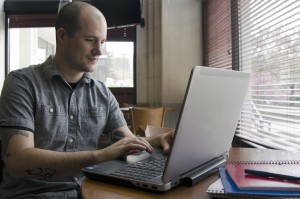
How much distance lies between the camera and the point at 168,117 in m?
4.46

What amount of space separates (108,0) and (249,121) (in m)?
2.52

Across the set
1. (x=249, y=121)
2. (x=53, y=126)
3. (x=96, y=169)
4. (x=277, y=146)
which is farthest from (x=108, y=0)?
(x=96, y=169)

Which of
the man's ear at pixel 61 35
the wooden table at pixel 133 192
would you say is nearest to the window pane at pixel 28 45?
the man's ear at pixel 61 35

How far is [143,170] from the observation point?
85 cm

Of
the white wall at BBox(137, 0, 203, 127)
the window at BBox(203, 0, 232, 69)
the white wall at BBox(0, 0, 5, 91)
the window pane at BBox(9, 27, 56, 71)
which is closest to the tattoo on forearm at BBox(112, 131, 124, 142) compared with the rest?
the window at BBox(203, 0, 232, 69)

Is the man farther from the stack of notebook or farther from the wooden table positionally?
the stack of notebook

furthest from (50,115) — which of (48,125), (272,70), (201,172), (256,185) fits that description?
(272,70)

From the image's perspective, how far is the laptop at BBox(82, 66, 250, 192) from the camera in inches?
26.1

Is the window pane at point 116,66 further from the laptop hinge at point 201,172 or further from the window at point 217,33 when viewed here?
the laptop hinge at point 201,172

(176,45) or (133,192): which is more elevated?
(176,45)

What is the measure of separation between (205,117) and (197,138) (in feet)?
0.18

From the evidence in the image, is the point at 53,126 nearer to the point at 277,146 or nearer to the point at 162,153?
the point at 162,153

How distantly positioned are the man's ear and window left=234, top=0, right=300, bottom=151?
4.52 ft

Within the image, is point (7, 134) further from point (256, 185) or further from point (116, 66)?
point (116, 66)
